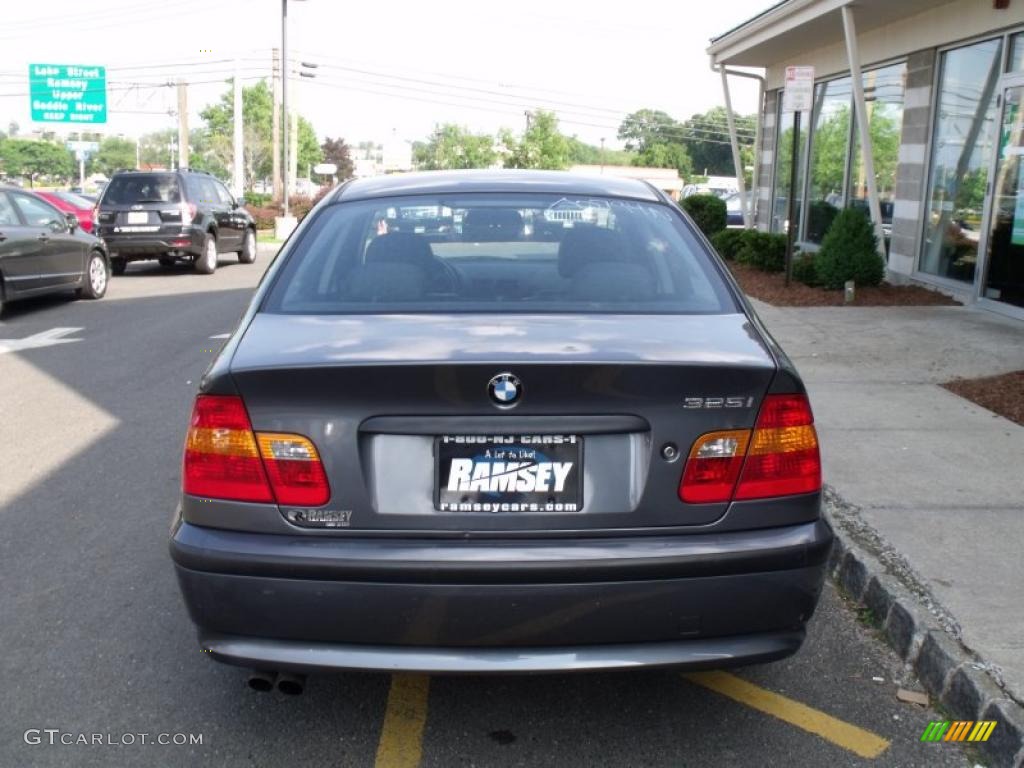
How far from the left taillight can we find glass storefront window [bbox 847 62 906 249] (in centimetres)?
1294

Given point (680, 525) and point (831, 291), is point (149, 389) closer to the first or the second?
point (680, 525)

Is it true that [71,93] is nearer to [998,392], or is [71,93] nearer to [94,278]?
[94,278]

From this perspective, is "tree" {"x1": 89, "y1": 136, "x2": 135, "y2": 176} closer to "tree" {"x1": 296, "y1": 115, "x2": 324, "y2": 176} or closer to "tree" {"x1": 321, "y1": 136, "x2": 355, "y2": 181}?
"tree" {"x1": 296, "y1": 115, "x2": 324, "y2": 176}

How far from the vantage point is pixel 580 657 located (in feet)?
9.16

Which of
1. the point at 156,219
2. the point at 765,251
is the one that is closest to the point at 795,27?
the point at 765,251

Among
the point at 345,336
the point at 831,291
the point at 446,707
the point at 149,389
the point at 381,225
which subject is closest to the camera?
the point at 345,336

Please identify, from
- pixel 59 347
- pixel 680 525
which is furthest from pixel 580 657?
pixel 59 347

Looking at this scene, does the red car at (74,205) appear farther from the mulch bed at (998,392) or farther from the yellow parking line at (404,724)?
the yellow parking line at (404,724)

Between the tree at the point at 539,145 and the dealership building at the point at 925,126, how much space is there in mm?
77387

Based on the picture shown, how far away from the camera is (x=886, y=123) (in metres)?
14.8

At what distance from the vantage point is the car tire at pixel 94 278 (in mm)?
14008

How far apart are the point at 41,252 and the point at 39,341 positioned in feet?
7.89

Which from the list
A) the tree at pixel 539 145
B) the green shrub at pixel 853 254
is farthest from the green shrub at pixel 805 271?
the tree at pixel 539 145

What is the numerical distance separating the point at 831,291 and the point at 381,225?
409 inches
